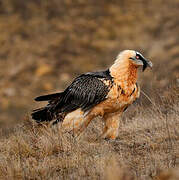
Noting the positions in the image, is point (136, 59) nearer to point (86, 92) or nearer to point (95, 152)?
point (86, 92)

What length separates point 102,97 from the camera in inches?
296

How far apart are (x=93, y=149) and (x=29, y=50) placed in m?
21.5

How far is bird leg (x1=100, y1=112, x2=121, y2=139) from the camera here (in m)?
7.82

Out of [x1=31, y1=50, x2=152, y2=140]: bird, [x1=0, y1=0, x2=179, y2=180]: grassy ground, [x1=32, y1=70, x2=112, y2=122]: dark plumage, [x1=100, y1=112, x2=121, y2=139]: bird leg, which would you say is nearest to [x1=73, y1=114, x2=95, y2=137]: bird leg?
[x1=31, y1=50, x2=152, y2=140]: bird

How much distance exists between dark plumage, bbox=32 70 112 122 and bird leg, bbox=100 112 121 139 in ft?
1.62

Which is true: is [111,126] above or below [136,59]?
below

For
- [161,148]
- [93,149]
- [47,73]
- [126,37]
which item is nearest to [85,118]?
[93,149]

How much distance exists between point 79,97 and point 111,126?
760 mm

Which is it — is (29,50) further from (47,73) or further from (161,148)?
(161,148)

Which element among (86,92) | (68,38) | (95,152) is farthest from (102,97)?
(68,38)

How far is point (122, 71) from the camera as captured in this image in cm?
779

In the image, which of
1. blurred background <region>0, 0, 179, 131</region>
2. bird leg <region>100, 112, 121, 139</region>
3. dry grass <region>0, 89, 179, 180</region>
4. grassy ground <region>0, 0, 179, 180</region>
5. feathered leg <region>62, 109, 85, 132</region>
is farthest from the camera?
blurred background <region>0, 0, 179, 131</region>

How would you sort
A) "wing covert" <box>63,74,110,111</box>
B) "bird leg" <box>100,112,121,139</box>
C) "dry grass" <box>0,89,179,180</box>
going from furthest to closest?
1. "bird leg" <box>100,112,121,139</box>
2. "wing covert" <box>63,74,110,111</box>
3. "dry grass" <box>0,89,179,180</box>

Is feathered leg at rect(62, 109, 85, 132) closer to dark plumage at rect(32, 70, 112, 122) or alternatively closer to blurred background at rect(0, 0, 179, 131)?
dark plumage at rect(32, 70, 112, 122)
